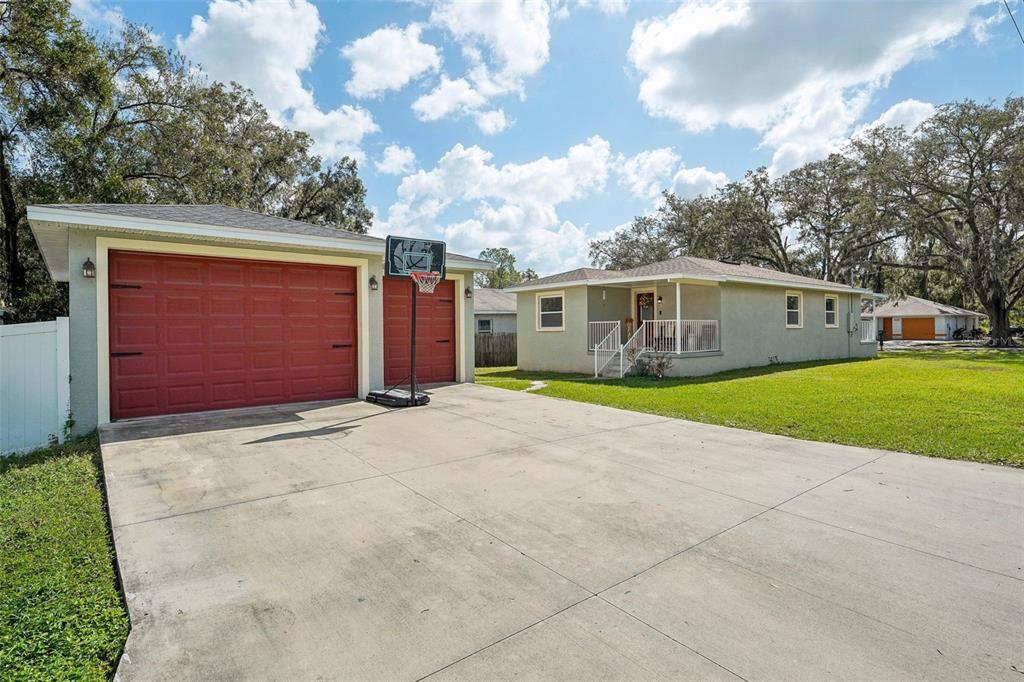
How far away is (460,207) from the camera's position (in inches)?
901

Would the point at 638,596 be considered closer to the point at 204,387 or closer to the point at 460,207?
the point at 204,387

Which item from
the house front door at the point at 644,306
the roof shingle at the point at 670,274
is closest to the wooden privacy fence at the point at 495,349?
the roof shingle at the point at 670,274

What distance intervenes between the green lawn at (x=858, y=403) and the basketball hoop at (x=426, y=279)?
3521mm

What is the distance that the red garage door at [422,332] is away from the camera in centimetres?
1023

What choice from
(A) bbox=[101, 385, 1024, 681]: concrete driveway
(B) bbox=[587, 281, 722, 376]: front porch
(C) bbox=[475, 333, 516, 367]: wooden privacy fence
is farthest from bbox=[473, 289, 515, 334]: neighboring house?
(A) bbox=[101, 385, 1024, 681]: concrete driveway

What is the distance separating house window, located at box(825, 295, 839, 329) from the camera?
64.7ft

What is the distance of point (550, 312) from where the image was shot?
17.2m

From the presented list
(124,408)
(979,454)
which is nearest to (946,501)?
(979,454)

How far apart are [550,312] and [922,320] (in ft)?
123

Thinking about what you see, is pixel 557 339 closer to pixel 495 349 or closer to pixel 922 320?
pixel 495 349

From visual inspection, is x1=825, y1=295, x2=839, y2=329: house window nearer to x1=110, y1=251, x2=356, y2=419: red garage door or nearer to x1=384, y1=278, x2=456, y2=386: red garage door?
x1=384, y1=278, x2=456, y2=386: red garage door

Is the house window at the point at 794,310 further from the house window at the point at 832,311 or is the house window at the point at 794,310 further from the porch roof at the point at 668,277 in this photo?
the house window at the point at 832,311

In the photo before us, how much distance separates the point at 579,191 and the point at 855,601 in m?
18.5

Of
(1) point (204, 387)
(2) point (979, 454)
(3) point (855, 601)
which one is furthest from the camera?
(1) point (204, 387)
